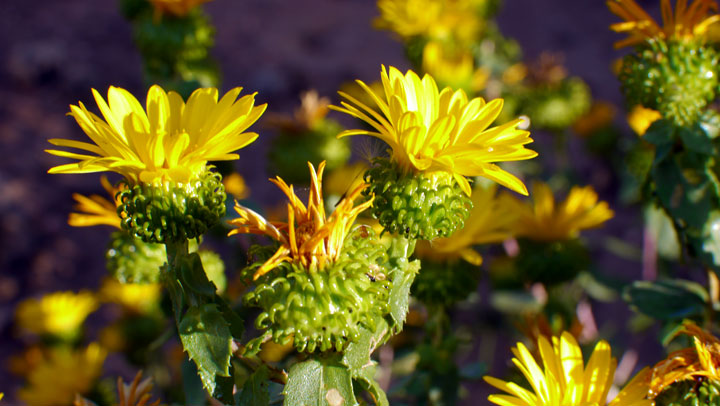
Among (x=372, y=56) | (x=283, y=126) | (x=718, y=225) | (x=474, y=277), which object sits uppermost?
(x=372, y=56)

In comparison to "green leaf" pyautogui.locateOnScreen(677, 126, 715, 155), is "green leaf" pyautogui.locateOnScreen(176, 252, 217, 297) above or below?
below

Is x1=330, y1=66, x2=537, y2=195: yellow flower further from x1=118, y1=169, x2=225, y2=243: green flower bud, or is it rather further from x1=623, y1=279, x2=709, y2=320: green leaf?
x1=623, y1=279, x2=709, y2=320: green leaf

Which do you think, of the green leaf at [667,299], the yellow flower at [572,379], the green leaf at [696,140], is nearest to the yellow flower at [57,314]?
the yellow flower at [572,379]

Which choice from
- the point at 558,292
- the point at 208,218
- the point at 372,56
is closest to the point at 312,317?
the point at 208,218

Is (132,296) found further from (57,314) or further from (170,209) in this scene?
(170,209)

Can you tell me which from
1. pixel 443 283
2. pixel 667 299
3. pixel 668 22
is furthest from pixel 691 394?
pixel 668 22

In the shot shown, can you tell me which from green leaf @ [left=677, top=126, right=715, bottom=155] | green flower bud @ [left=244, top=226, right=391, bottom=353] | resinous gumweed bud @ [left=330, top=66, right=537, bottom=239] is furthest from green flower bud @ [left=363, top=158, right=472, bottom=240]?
green leaf @ [left=677, top=126, right=715, bottom=155]

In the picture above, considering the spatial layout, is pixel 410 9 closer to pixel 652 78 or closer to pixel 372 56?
pixel 652 78
